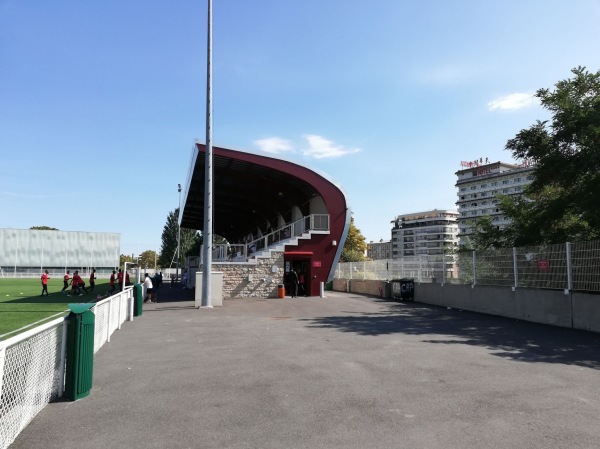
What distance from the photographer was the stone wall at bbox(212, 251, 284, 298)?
89.1 ft

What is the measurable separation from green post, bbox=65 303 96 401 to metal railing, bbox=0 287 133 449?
0.15 metres

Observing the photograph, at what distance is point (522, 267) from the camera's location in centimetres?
1599

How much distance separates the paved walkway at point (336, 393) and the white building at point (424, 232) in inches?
6575

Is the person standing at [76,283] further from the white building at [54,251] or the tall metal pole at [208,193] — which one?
the white building at [54,251]

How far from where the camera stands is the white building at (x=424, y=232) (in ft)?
591

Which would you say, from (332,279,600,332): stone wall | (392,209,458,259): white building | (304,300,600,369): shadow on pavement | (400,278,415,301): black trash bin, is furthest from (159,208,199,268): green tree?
(392,209,458,259): white building

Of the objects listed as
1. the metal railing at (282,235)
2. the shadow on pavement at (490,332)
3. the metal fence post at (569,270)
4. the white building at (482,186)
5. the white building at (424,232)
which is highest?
the white building at (482,186)

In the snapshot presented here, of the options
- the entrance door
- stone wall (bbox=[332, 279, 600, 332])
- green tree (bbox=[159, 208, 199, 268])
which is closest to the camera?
stone wall (bbox=[332, 279, 600, 332])

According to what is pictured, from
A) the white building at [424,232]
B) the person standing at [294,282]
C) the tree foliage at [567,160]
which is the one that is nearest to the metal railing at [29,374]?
the tree foliage at [567,160]

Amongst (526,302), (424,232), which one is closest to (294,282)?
(526,302)

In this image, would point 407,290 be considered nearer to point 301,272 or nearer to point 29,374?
point 301,272

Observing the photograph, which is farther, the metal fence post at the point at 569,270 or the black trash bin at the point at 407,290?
the black trash bin at the point at 407,290

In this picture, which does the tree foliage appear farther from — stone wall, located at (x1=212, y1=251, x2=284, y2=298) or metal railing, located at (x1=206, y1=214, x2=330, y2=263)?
stone wall, located at (x1=212, y1=251, x2=284, y2=298)

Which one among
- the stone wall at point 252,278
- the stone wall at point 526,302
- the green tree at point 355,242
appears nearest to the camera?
the stone wall at point 526,302
